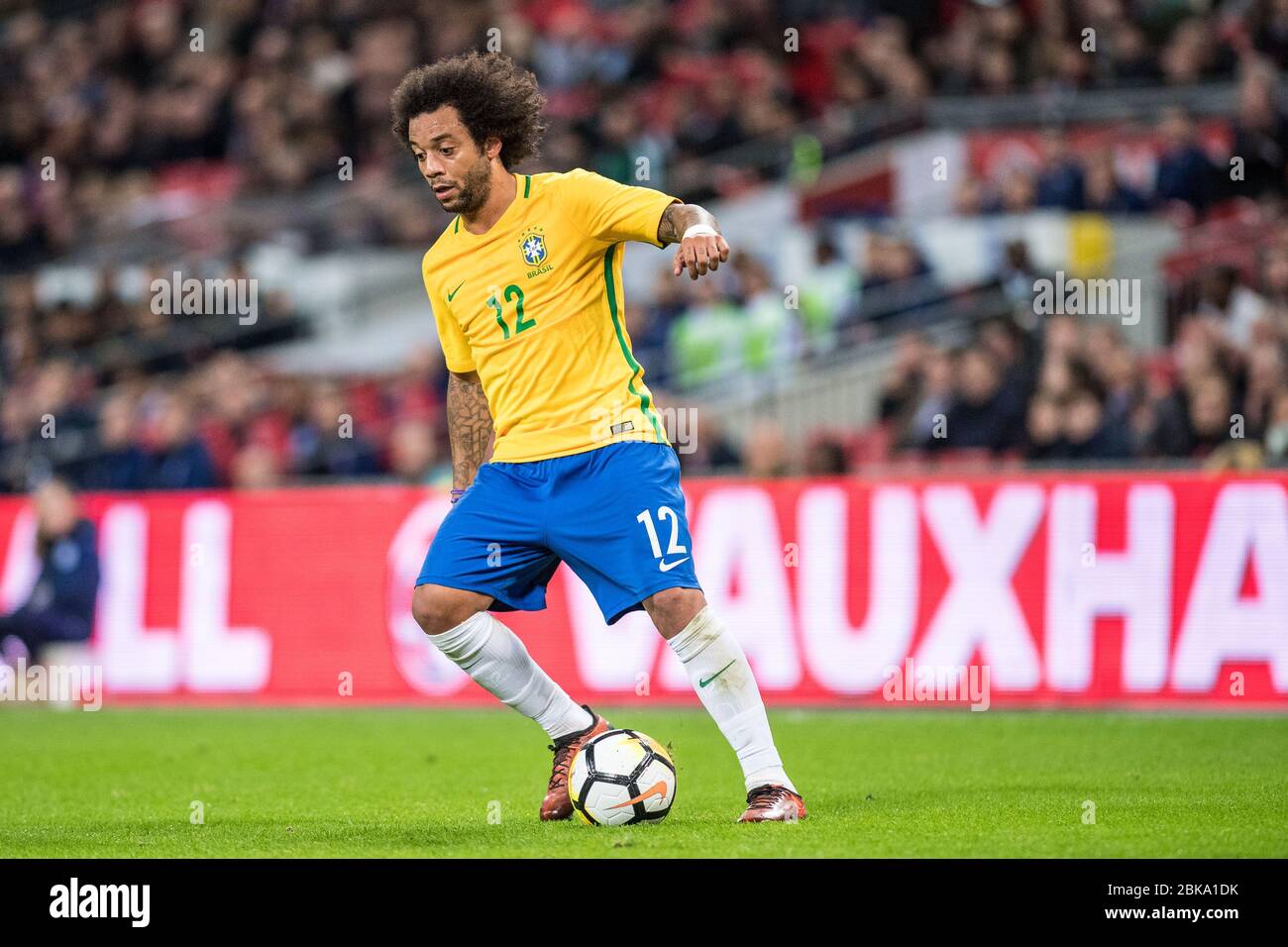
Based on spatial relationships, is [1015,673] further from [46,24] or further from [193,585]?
[46,24]

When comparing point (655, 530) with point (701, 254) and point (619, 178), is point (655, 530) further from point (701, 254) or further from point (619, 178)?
point (619, 178)

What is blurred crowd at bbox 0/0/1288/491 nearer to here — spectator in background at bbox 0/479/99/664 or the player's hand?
spectator in background at bbox 0/479/99/664

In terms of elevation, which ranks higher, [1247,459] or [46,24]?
[46,24]

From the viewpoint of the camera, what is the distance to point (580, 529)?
686 cm

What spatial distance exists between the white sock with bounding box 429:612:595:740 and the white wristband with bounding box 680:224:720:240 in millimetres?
1630

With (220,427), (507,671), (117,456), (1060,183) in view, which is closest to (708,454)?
(1060,183)

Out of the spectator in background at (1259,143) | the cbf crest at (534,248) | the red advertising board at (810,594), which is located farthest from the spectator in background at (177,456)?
the cbf crest at (534,248)

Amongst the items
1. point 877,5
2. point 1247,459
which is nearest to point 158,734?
point 1247,459

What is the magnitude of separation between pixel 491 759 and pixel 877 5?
38.7ft

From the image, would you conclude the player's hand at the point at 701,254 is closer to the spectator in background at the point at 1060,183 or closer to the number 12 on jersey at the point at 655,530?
the number 12 on jersey at the point at 655,530

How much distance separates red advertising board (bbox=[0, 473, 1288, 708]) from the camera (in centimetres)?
1203

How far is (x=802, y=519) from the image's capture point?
13008 mm

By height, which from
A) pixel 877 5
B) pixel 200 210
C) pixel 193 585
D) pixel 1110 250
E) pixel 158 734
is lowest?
pixel 158 734

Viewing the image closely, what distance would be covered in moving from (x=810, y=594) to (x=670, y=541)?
6.09 metres
